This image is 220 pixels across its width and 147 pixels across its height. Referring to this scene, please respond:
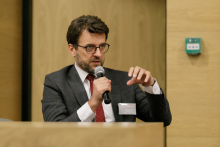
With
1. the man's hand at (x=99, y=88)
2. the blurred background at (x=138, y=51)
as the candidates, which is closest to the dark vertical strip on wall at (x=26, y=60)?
the blurred background at (x=138, y=51)

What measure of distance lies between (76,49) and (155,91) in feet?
1.94

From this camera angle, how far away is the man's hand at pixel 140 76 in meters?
1.28

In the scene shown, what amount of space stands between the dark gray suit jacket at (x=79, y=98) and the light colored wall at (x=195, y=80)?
54 cm

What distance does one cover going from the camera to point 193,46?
2061 millimetres

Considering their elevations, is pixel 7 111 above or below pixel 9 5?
below

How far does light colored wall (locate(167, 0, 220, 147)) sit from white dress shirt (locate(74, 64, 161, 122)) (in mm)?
701

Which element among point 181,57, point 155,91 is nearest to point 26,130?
point 155,91

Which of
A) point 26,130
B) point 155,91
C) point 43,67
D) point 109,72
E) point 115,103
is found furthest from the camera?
point 43,67

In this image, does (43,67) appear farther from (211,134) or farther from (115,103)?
(211,134)

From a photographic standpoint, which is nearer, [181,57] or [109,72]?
[109,72]

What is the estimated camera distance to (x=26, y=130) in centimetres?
48

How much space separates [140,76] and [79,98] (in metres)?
0.44

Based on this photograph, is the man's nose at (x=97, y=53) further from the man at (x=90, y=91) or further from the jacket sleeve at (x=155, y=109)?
the jacket sleeve at (x=155, y=109)

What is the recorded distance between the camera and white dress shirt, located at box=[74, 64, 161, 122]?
1.33 m
